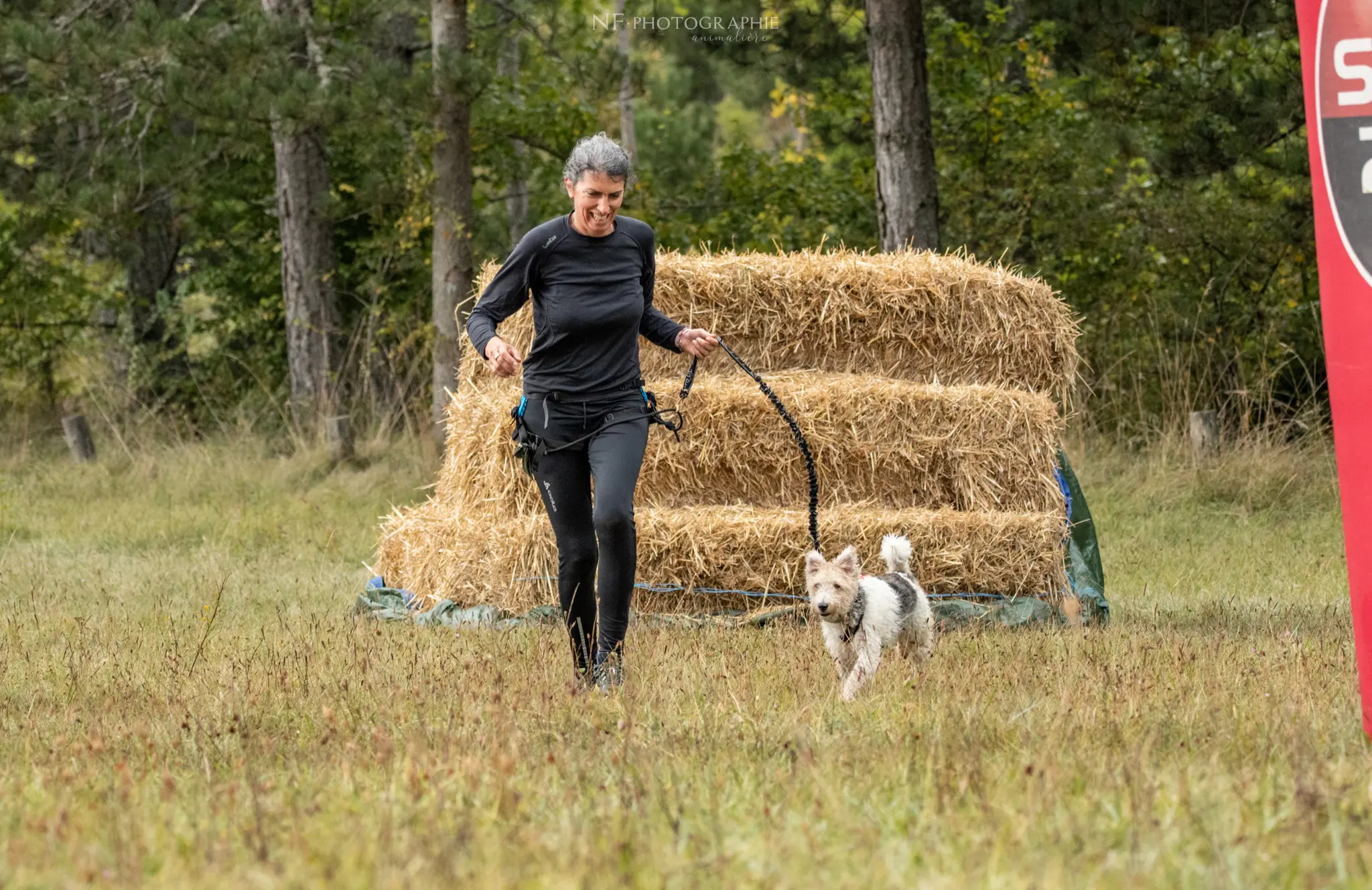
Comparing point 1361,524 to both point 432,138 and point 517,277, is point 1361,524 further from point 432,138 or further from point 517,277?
point 432,138

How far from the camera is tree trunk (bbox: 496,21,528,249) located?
818 inches

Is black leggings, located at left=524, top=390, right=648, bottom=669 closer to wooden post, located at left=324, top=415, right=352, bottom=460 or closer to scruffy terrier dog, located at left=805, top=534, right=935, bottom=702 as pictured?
scruffy terrier dog, located at left=805, top=534, right=935, bottom=702

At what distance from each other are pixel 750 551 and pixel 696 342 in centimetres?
252

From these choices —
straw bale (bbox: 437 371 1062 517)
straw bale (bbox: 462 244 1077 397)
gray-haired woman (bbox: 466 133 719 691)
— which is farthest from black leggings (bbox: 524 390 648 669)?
straw bale (bbox: 462 244 1077 397)

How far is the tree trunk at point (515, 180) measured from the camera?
20.8 m

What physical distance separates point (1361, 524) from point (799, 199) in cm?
1673

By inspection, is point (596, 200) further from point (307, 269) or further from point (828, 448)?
point (307, 269)

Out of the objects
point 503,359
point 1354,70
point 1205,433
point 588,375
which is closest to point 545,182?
point 1205,433

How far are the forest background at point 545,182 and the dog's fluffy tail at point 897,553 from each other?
787 centimetres

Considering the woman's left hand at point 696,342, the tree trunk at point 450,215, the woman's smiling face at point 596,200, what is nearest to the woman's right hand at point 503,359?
the woman's smiling face at point 596,200

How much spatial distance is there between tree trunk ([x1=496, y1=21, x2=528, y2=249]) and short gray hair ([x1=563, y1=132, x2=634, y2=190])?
14.3 m

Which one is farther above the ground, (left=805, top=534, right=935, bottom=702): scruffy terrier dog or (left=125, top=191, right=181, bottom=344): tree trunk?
(left=125, top=191, right=181, bottom=344): tree trunk

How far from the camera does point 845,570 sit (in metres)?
6.99

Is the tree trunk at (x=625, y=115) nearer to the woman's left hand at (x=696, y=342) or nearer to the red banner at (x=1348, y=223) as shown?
the woman's left hand at (x=696, y=342)
